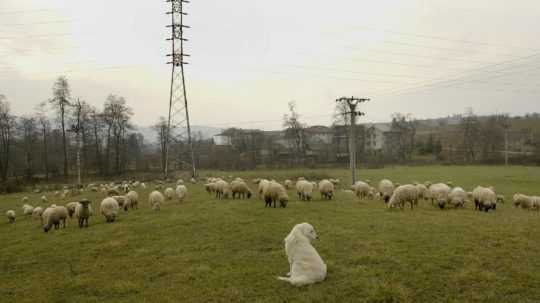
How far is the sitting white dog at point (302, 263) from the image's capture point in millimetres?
8070

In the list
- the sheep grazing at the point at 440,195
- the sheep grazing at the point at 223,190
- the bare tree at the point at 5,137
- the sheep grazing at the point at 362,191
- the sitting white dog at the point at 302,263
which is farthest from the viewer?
the bare tree at the point at 5,137

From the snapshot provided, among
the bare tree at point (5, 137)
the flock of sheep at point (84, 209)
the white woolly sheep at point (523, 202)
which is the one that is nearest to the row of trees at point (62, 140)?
the bare tree at point (5, 137)

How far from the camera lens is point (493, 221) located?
15039mm

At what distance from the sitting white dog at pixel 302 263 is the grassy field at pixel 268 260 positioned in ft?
0.84

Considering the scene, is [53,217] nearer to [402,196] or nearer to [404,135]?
[402,196]

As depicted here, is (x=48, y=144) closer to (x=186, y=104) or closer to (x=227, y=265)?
(x=186, y=104)

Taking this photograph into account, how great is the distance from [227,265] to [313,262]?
9.17ft

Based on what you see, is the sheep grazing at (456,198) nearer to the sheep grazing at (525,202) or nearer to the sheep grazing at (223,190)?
the sheep grazing at (525,202)

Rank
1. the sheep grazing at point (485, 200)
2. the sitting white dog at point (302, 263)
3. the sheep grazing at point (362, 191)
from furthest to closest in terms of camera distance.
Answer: the sheep grazing at point (362, 191)
the sheep grazing at point (485, 200)
the sitting white dog at point (302, 263)

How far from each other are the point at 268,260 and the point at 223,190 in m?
17.4

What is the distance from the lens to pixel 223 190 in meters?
27.1

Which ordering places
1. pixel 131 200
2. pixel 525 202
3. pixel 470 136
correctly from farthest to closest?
pixel 470 136, pixel 131 200, pixel 525 202

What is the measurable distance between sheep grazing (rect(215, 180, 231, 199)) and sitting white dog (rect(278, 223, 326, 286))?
18.6 m

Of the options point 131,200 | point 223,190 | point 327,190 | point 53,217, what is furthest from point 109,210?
point 327,190
